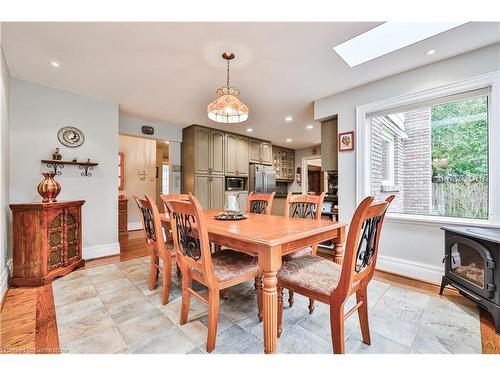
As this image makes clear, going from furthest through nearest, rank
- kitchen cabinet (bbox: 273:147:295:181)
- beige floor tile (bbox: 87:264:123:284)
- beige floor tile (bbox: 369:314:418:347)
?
1. kitchen cabinet (bbox: 273:147:295:181)
2. beige floor tile (bbox: 87:264:123:284)
3. beige floor tile (bbox: 369:314:418:347)

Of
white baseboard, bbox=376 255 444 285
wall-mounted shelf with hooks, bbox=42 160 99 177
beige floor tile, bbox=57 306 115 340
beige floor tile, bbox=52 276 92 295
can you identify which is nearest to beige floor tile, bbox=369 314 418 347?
white baseboard, bbox=376 255 444 285

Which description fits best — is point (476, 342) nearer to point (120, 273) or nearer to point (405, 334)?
point (405, 334)

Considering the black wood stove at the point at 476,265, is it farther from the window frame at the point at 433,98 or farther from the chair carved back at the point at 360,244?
the chair carved back at the point at 360,244

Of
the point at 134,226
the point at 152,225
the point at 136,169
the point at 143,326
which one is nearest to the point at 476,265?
the point at 143,326

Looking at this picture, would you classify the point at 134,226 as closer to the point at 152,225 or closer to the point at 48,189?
the point at 48,189

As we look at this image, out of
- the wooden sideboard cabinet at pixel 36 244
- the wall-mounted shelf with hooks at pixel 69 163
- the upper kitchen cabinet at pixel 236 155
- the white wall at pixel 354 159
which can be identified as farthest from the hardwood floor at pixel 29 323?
the upper kitchen cabinet at pixel 236 155

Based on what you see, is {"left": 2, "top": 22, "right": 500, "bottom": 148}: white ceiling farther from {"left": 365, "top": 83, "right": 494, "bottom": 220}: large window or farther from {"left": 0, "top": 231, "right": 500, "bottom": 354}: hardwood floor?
{"left": 0, "top": 231, "right": 500, "bottom": 354}: hardwood floor

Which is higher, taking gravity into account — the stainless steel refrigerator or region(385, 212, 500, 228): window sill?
the stainless steel refrigerator

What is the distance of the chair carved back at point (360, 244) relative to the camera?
1031 millimetres

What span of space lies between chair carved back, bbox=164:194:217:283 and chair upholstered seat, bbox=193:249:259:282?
0.38 ft

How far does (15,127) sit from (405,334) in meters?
4.41

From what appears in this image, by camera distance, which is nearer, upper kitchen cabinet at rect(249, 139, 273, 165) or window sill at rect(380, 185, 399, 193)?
window sill at rect(380, 185, 399, 193)

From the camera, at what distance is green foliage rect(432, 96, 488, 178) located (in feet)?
7.03

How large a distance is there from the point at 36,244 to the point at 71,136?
4.91 ft
